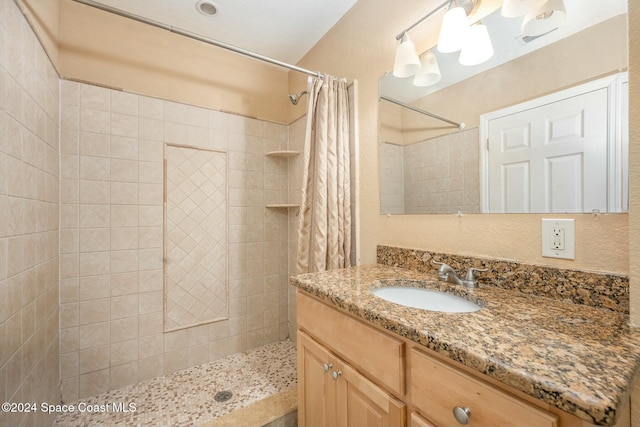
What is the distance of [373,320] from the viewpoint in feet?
2.40

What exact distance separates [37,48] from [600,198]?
2239 millimetres

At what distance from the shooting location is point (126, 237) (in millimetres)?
1644

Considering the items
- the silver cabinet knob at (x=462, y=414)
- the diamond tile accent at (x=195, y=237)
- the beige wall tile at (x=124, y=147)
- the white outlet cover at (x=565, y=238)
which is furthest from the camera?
the diamond tile accent at (x=195, y=237)

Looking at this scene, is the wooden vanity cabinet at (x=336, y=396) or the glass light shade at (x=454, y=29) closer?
the wooden vanity cabinet at (x=336, y=396)

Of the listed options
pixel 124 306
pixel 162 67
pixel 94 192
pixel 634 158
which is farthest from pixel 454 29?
pixel 124 306

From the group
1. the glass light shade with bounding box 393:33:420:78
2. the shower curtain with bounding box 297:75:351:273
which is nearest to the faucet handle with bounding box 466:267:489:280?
the shower curtain with bounding box 297:75:351:273

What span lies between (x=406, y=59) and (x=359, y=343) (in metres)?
1.22

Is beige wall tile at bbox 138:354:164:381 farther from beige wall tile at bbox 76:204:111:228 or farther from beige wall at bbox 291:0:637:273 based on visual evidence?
beige wall at bbox 291:0:637:273

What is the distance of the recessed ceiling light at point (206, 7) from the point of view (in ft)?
5.15

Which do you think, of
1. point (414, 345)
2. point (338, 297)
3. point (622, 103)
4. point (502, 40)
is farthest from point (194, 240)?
point (622, 103)

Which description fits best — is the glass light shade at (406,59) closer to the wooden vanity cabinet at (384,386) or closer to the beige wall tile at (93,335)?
the wooden vanity cabinet at (384,386)

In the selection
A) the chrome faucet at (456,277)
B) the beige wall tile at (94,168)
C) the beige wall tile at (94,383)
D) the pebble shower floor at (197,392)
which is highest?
the beige wall tile at (94,168)

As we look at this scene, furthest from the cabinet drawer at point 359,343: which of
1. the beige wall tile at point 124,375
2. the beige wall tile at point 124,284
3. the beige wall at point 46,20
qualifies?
the beige wall at point 46,20

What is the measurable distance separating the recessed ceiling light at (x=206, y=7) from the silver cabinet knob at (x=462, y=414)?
85.8 inches
